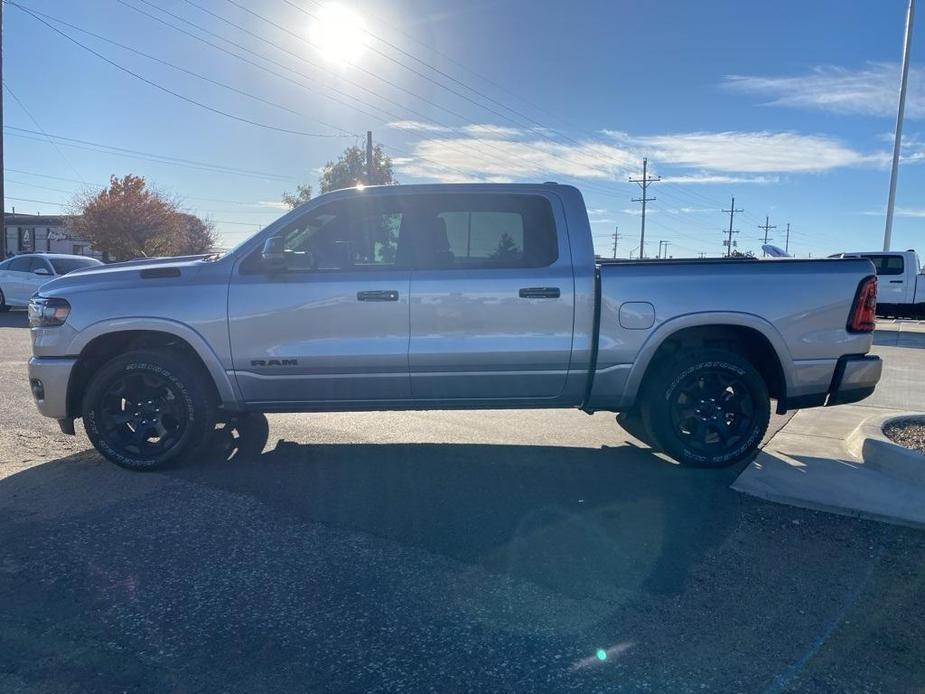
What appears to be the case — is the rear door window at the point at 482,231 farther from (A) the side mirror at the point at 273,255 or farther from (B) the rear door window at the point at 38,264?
(B) the rear door window at the point at 38,264

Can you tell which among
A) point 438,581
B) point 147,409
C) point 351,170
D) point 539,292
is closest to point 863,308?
point 539,292

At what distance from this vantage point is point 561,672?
8.93 ft

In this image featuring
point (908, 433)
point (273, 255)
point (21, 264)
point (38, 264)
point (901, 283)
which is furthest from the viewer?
point (901, 283)

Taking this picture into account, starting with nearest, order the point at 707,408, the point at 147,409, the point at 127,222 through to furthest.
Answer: the point at 147,409, the point at 707,408, the point at 127,222

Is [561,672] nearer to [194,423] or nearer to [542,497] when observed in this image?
[542,497]

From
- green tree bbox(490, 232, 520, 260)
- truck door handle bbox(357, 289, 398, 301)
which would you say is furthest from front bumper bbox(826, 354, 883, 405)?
truck door handle bbox(357, 289, 398, 301)

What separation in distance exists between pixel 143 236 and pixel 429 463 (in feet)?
146

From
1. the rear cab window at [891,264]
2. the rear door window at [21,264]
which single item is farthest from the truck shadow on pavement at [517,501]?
the rear cab window at [891,264]

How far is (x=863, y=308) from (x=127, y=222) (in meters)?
45.9

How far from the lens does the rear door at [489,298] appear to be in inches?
197

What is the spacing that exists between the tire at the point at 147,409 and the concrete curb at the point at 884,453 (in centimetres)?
505

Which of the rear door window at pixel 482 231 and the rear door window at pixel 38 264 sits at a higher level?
the rear door window at pixel 482 231

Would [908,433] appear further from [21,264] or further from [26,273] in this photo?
[21,264]

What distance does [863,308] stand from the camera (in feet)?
16.8
